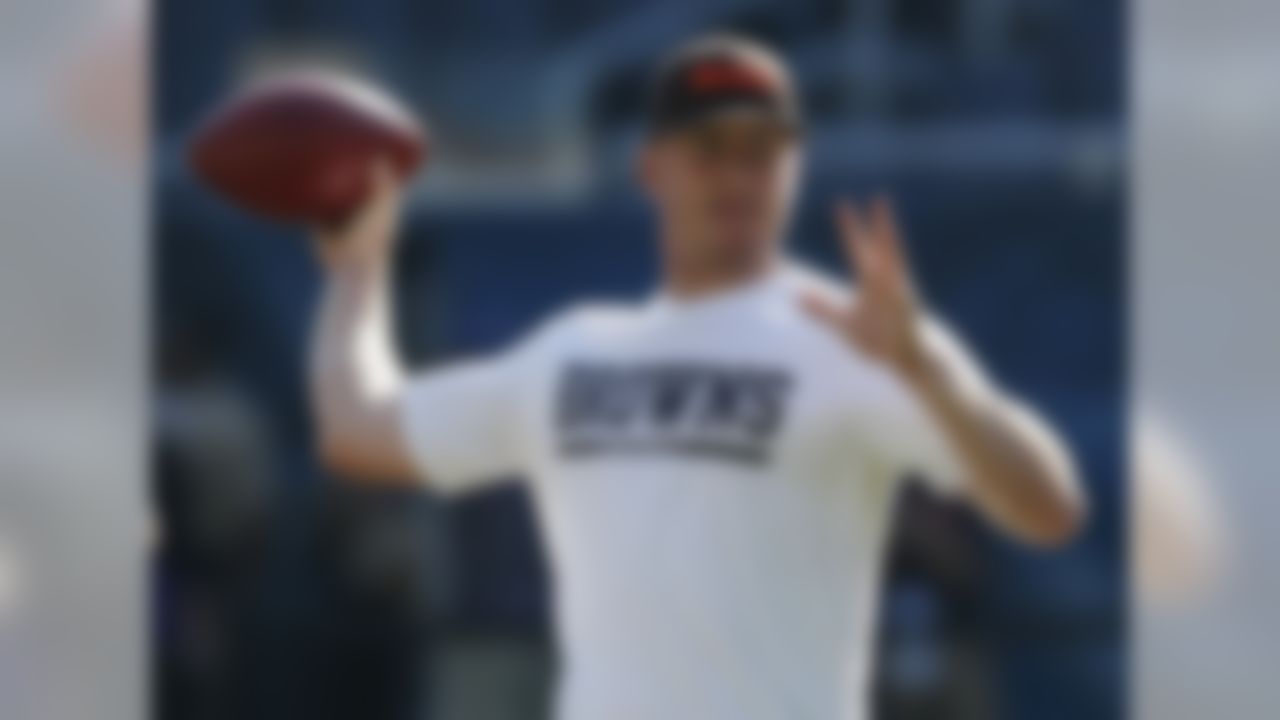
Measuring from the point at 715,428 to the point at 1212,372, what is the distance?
463mm

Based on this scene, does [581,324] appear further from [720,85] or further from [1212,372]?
[1212,372]

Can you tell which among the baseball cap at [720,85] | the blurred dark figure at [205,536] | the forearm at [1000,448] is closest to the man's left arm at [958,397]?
the forearm at [1000,448]

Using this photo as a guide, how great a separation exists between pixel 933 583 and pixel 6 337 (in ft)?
3.01

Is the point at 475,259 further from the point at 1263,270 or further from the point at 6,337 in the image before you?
the point at 1263,270

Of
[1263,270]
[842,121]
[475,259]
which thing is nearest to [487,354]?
[475,259]

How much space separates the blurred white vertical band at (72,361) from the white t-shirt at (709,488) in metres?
0.32

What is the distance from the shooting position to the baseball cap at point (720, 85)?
7.66 ft

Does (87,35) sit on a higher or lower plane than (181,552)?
higher

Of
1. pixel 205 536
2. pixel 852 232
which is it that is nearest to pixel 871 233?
pixel 852 232

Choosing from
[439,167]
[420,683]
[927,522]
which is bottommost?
[420,683]

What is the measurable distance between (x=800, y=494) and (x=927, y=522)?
0.40 feet

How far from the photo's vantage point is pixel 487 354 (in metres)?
2.36

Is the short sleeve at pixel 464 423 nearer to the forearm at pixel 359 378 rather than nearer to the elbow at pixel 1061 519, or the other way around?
Answer: the forearm at pixel 359 378

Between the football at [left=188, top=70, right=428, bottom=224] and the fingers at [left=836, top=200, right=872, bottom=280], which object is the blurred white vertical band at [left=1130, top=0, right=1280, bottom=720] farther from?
the football at [left=188, top=70, right=428, bottom=224]
